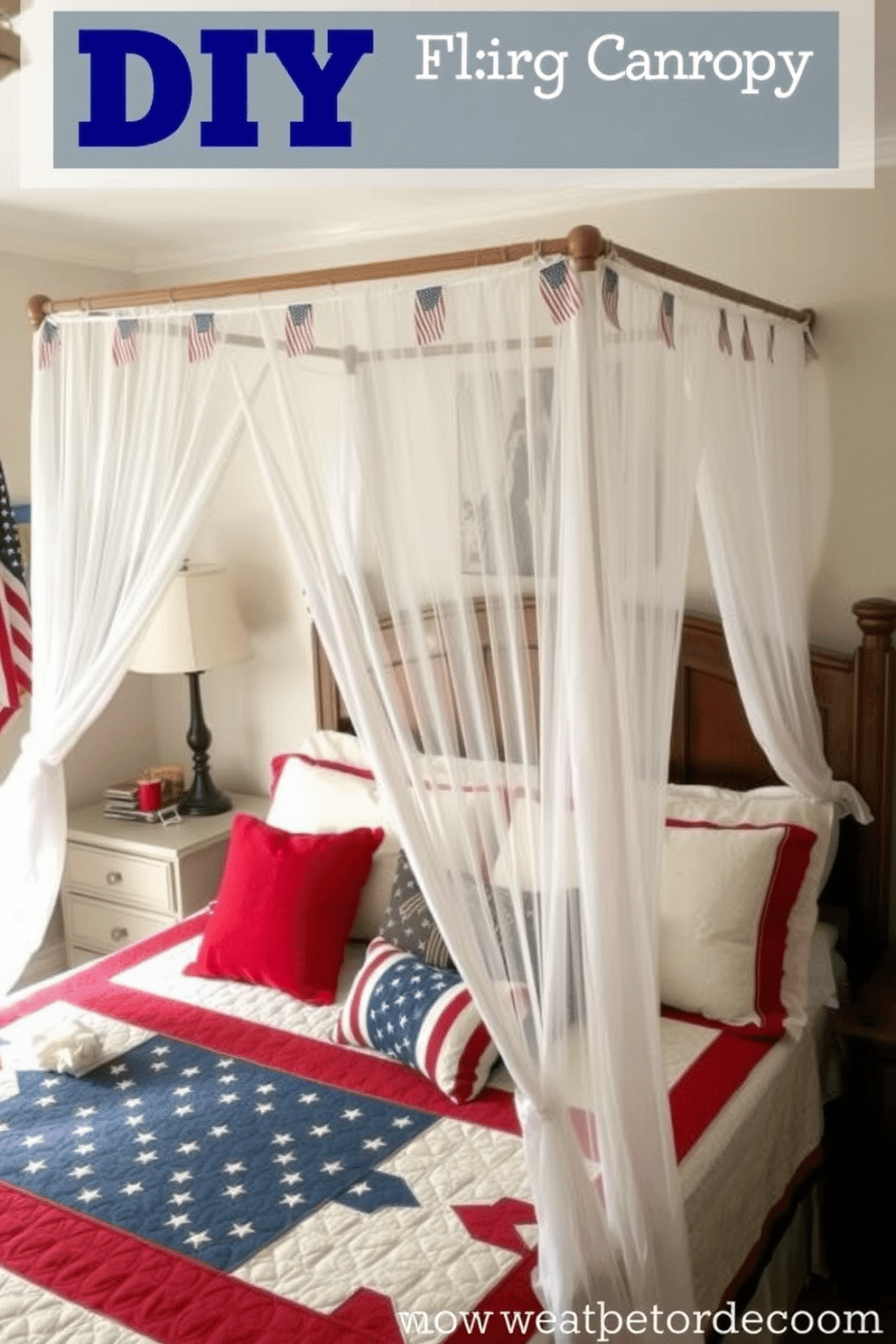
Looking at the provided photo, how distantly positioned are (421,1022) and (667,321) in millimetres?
1534

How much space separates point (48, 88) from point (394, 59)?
77cm

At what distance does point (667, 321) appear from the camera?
225 centimetres

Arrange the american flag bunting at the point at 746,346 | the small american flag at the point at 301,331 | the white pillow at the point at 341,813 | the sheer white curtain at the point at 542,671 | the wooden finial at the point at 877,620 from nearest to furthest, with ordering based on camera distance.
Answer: the sheer white curtain at the point at 542,671 → the small american flag at the point at 301,331 → the american flag bunting at the point at 746,346 → the wooden finial at the point at 877,620 → the white pillow at the point at 341,813

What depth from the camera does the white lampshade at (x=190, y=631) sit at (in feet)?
13.3

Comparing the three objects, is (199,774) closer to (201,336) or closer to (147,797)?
(147,797)

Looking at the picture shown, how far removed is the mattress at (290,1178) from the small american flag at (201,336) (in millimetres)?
1553

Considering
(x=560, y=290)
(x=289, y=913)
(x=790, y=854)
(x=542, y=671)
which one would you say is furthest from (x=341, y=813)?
(x=560, y=290)

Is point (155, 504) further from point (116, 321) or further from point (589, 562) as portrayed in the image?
point (589, 562)

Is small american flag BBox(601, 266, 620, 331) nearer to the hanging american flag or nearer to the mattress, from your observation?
the mattress

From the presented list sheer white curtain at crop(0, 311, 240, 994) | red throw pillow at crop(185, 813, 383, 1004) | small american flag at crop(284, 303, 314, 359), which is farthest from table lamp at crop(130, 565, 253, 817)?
small american flag at crop(284, 303, 314, 359)

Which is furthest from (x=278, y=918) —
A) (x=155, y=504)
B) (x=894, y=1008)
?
(x=894, y=1008)

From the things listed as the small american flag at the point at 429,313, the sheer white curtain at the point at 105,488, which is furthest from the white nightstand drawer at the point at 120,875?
the small american flag at the point at 429,313

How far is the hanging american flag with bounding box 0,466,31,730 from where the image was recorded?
143 inches

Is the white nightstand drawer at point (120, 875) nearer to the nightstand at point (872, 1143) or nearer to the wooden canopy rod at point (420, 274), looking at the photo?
the wooden canopy rod at point (420, 274)
